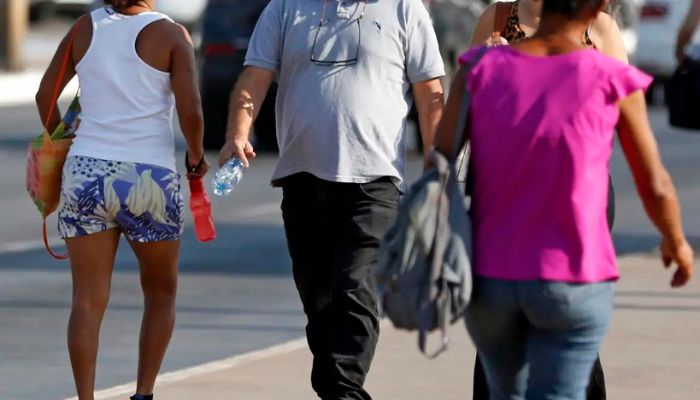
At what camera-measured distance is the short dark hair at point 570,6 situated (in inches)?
182

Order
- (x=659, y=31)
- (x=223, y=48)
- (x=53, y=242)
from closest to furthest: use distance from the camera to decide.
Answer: (x=53, y=242)
(x=223, y=48)
(x=659, y=31)

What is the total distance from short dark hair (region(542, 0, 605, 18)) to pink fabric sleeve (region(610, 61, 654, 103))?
155 millimetres

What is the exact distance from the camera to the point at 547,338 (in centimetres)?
461

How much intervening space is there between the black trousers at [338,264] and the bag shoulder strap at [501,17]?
642 mm

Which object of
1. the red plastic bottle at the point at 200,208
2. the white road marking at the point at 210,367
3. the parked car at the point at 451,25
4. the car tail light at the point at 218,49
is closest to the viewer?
the red plastic bottle at the point at 200,208

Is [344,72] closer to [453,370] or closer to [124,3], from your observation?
[124,3]

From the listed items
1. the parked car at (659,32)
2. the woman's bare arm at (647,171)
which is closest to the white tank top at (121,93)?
the woman's bare arm at (647,171)

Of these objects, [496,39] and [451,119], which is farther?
[496,39]

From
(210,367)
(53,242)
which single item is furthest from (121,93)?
(53,242)

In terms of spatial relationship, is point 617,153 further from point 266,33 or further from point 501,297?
point 501,297

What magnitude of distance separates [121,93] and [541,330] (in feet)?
7.22

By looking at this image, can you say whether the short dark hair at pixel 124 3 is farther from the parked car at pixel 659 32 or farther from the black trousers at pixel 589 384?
the parked car at pixel 659 32

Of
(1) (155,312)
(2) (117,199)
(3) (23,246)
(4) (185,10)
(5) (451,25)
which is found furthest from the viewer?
(4) (185,10)

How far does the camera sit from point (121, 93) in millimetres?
6332
